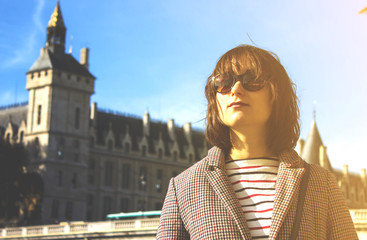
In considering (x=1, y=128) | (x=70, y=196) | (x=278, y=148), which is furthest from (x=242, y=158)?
(x=1, y=128)

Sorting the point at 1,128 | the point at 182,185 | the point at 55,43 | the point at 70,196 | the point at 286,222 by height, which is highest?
the point at 55,43

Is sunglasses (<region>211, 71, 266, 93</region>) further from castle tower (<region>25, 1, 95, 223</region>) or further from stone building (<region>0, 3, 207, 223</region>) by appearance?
stone building (<region>0, 3, 207, 223</region>)

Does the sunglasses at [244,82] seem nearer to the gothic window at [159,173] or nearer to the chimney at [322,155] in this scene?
the chimney at [322,155]

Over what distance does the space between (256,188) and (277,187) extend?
120 mm

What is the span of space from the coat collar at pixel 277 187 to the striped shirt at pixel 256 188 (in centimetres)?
5

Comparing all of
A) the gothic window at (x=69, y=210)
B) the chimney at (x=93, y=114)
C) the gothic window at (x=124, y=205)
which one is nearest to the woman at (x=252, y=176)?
the gothic window at (x=69, y=210)

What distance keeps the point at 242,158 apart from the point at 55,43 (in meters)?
66.5

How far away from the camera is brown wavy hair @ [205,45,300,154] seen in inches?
130

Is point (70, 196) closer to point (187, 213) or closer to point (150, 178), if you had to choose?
point (150, 178)

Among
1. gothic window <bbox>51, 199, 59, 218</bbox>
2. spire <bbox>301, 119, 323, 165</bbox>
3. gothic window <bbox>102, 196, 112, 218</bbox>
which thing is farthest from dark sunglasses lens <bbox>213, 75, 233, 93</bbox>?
gothic window <bbox>102, 196, 112, 218</bbox>

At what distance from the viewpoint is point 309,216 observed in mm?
3053

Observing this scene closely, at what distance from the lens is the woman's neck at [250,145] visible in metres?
3.30

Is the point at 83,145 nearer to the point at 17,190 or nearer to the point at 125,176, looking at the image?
the point at 125,176

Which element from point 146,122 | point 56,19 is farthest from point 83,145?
point 146,122
